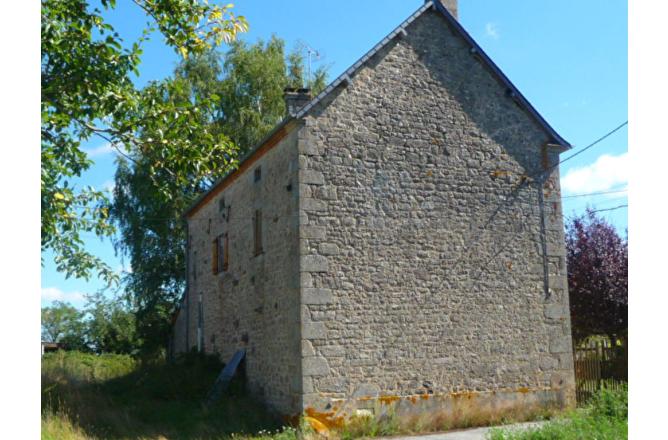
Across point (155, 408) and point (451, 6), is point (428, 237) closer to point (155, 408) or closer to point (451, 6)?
point (451, 6)

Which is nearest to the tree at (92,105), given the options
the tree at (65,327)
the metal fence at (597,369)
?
the metal fence at (597,369)

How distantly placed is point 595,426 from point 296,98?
8.49 meters

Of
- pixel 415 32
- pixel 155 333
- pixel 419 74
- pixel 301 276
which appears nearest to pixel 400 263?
pixel 301 276

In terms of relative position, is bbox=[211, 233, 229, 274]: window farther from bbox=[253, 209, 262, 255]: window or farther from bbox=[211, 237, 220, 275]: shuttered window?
bbox=[253, 209, 262, 255]: window

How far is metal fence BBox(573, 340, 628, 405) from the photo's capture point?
17.2 meters

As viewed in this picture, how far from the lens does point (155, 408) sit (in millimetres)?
15242

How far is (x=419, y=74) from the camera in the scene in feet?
49.6

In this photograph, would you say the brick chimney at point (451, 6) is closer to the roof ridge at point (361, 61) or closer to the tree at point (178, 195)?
the roof ridge at point (361, 61)

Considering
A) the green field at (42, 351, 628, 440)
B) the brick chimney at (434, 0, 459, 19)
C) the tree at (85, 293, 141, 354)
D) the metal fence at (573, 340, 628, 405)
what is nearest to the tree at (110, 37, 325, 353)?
the tree at (85, 293, 141, 354)

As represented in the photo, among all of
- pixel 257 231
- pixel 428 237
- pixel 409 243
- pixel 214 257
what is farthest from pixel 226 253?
pixel 428 237

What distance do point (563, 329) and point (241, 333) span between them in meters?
7.60

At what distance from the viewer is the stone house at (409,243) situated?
525 inches

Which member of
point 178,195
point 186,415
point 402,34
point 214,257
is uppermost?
point 402,34

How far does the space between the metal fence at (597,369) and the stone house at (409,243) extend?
87.9 inches
